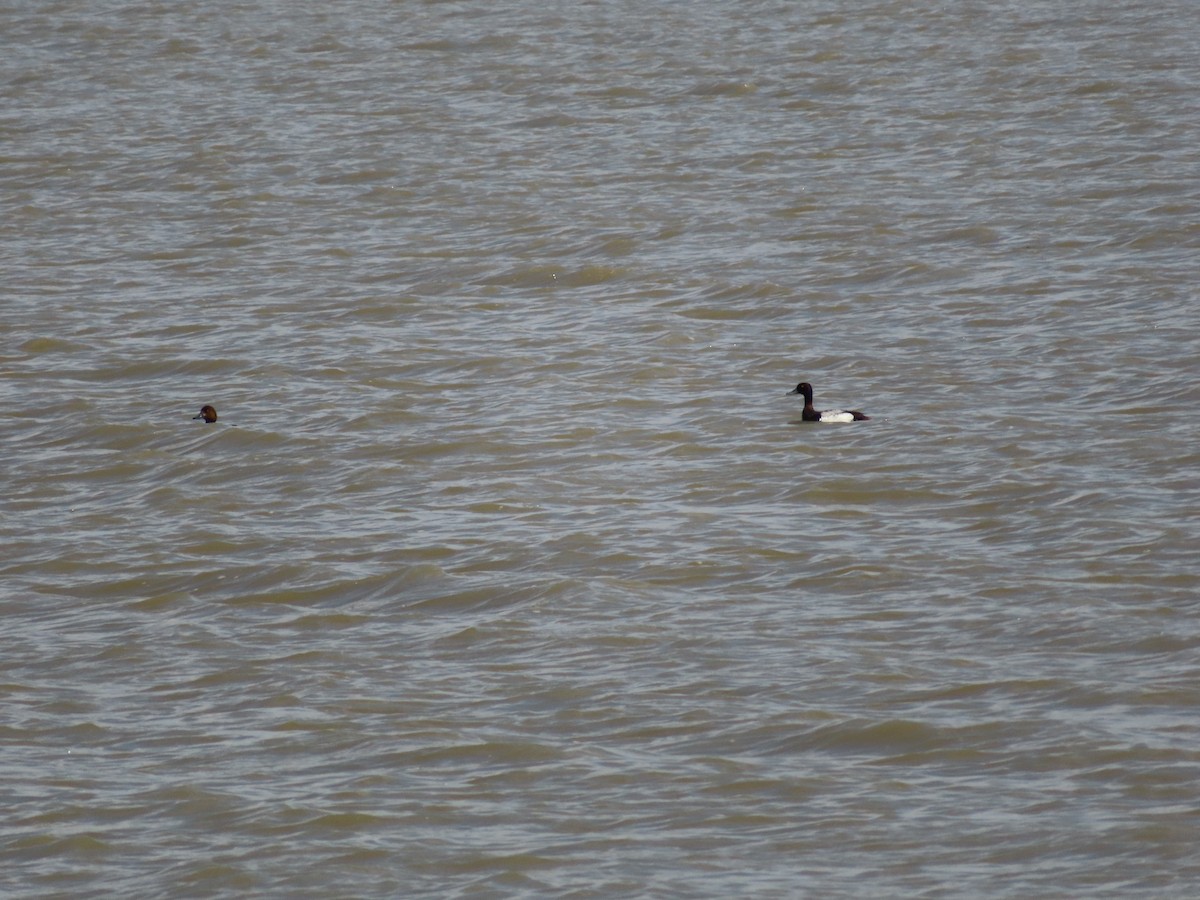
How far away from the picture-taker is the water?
7551 millimetres

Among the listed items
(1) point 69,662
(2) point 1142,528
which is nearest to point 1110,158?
(2) point 1142,528

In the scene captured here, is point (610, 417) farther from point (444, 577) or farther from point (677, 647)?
point (677, 647)

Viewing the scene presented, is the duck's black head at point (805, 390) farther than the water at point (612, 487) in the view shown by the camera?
Yes

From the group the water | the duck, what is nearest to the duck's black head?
the duck

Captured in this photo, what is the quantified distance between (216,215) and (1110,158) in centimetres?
790

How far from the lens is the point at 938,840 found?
283 inches

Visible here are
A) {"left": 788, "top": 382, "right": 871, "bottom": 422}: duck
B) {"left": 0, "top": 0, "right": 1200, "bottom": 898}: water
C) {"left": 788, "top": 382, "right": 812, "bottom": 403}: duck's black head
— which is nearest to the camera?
{"left": 0, "top": 0, "right": 1200, "bottom": 898}: water

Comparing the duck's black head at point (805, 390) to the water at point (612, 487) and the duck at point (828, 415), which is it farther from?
the water at point (612, 487)

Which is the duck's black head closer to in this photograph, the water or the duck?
the duck

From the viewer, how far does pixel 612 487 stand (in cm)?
1152

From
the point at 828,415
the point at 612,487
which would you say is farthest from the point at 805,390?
the point at 612,487

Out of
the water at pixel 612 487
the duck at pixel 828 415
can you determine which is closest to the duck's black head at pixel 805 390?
the duck at pixel 828 415

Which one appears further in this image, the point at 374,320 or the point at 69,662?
the point at 374,320

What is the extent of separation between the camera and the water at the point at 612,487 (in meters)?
7.55
